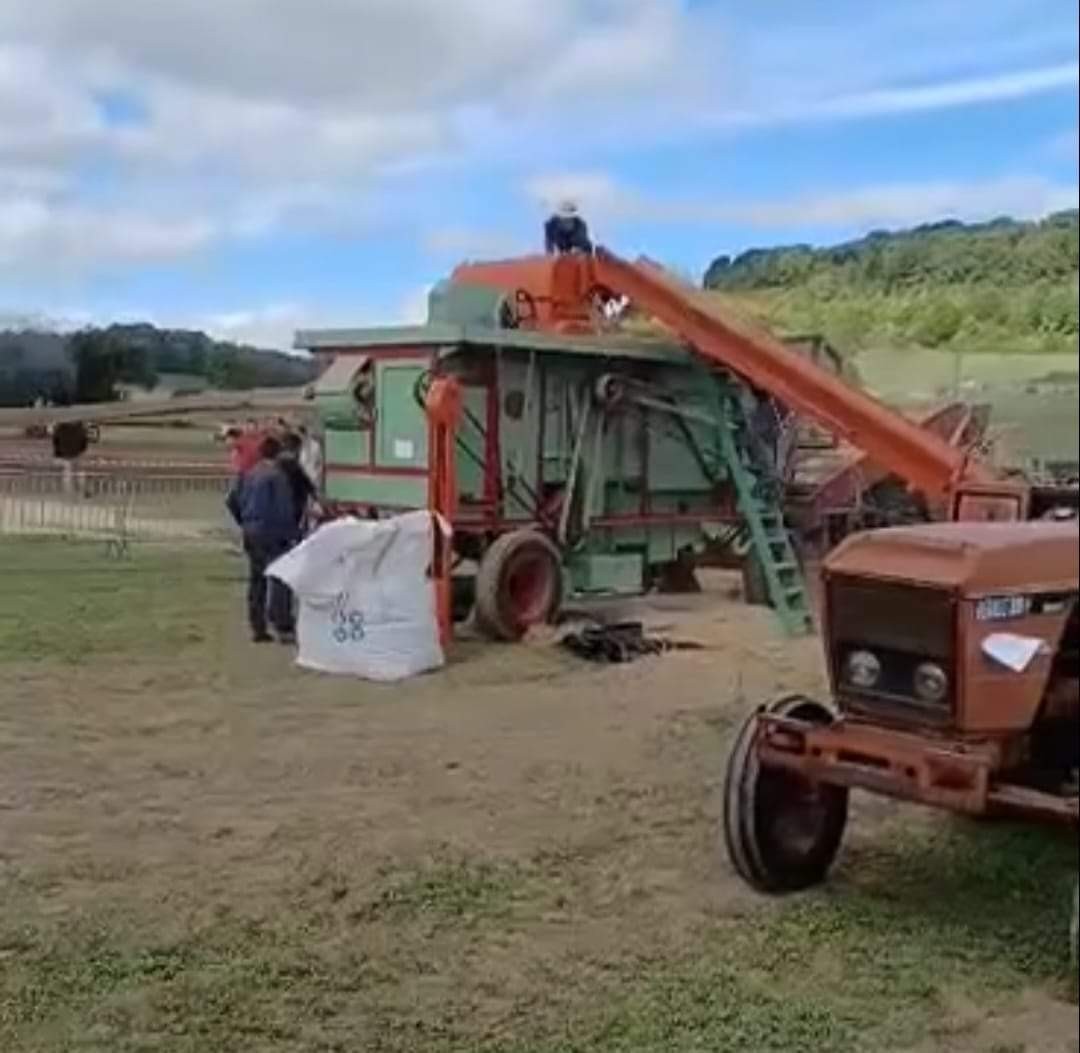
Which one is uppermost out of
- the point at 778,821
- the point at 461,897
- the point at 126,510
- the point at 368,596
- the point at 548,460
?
the point at 548,460

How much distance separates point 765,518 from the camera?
8312 mm

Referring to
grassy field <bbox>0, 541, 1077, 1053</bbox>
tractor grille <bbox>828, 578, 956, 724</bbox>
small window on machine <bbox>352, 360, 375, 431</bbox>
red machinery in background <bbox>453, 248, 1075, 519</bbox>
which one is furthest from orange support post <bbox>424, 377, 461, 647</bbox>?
tractor grille <bbox>828, 578, 956, 724</bbox>

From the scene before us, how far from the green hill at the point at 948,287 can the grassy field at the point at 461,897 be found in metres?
0.29

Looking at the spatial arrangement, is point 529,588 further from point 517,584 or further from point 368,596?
point 368,596

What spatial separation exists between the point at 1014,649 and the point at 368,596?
19.1ft

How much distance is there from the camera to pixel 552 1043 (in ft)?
9.59

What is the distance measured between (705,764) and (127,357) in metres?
3.45

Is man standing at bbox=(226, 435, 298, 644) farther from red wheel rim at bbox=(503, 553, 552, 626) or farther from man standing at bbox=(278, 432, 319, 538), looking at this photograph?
red wheel rim at bbox=(503, 553, 552, 626)

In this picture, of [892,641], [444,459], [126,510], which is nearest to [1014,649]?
[892,641]

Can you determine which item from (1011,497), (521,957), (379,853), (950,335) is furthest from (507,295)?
(950,335)

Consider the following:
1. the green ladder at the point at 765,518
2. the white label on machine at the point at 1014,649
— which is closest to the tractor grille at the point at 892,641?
the white label on machine at the point at 1014,649

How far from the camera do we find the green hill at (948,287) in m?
0.84

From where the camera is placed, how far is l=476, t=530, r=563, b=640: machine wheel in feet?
27.2

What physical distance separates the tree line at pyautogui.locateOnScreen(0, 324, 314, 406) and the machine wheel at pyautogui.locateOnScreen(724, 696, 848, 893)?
179 cm
